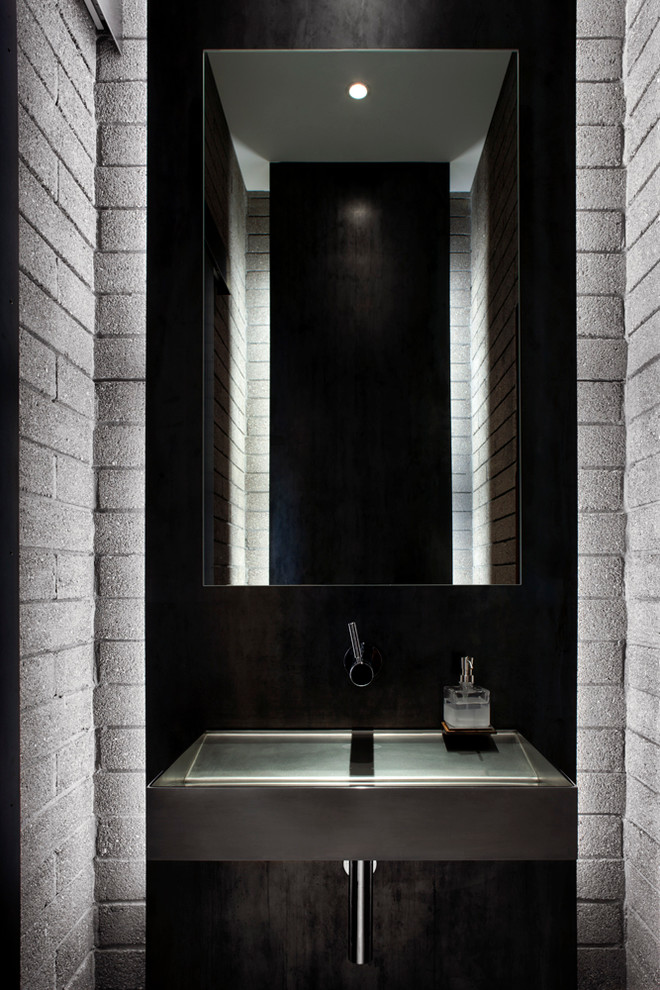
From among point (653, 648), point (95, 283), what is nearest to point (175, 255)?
point (95, 283)

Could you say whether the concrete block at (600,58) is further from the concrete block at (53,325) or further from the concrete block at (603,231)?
the concrete block at (53,325)

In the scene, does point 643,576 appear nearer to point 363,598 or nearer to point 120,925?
point 363,598

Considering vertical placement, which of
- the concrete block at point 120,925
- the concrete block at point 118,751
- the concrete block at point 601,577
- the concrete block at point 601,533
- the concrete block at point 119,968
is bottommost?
the concrete block at point 119,968

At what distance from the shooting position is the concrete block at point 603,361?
5.08ft

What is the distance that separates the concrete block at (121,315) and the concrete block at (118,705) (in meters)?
0.74

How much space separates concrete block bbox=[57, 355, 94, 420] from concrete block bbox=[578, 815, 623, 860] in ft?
4.29

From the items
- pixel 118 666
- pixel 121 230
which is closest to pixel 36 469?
pixel 118 666

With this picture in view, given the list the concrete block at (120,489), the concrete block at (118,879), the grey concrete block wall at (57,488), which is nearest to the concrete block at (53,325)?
the grey concrete block wall at (57,488)

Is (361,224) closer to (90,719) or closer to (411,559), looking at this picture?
(411,559)

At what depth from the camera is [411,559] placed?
57.7 inches

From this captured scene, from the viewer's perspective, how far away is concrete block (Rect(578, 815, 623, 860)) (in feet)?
4.96

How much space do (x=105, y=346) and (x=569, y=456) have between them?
98 cm

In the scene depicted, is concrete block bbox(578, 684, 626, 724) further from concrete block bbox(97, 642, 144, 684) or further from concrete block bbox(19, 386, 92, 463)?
concrete block bbox(19, 386, 92, 463)

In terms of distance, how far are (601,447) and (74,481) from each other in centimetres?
107
